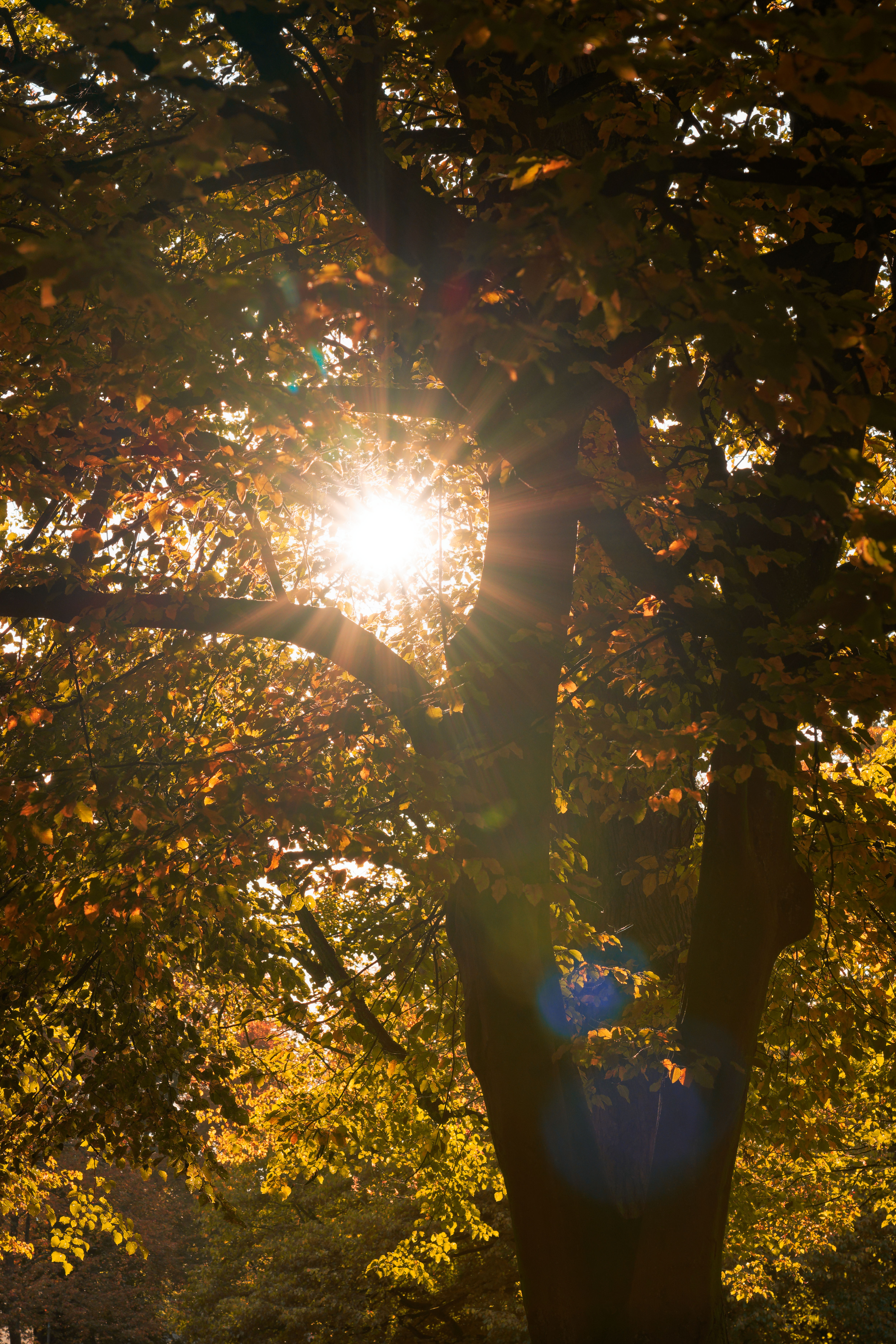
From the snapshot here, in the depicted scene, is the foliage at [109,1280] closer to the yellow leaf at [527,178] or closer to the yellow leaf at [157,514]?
the yellow leaf at [157,514]

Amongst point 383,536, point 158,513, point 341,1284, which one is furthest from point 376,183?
point 341,1284

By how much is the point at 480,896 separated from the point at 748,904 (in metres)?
1.50

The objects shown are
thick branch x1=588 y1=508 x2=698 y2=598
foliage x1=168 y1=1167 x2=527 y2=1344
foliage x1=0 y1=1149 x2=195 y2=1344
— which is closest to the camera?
thick branch x1=588 y1=508 x2=698 y2=598

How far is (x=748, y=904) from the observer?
5.04 metres

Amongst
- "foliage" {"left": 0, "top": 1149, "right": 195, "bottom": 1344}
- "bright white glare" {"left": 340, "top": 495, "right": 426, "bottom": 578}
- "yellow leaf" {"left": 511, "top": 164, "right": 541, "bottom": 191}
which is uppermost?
"bright white glare" {"left": 340, "top": 495, "right": 426, "bottom": 578}

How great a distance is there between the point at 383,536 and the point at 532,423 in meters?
4.14

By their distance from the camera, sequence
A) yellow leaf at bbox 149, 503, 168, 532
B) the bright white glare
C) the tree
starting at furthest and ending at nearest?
the bright white glare → yellow leaf at bbox 149, 503, 168, 532 → the tree

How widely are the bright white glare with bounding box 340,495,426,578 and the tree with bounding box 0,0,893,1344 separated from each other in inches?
42.0

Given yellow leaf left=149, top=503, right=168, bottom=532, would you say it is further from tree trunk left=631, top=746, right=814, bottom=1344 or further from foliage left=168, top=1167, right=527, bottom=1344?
foliage left=168, top=1167, right=527, bottom=1344

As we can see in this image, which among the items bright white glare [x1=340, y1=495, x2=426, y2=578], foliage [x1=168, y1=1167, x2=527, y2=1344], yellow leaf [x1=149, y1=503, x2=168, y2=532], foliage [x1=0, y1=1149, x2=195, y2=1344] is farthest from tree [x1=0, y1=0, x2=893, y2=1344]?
foliage [x1=0, y1=1149, x2=195, y2=1344]

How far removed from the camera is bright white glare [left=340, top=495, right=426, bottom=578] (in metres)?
8.26

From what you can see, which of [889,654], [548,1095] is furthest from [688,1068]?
[889,654]

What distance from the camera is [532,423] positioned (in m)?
4.35

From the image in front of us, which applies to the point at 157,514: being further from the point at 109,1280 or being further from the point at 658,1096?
the point at 109,1280
